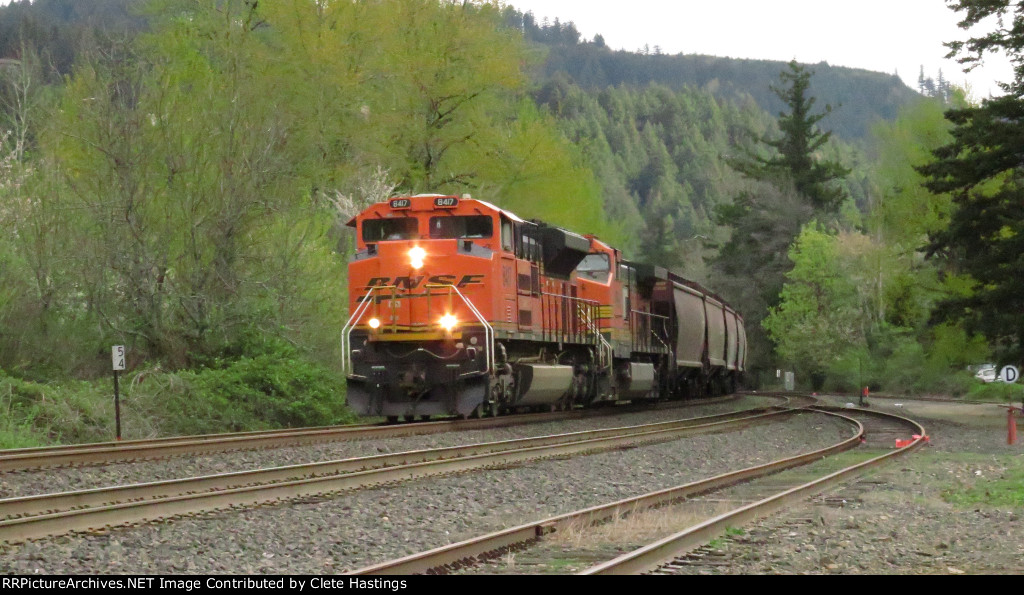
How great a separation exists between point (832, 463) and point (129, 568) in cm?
1047

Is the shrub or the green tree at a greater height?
the green tree

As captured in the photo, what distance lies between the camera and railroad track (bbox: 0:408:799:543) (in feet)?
26.9

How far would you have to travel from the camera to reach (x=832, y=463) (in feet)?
49.1

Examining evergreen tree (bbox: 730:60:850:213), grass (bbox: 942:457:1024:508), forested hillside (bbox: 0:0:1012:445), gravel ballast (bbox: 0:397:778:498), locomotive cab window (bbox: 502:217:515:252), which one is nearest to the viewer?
gravel ballast (bbox: 0:397:778:498)

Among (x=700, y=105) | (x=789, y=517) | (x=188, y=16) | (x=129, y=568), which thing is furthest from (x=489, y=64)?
(x=700, y=105)

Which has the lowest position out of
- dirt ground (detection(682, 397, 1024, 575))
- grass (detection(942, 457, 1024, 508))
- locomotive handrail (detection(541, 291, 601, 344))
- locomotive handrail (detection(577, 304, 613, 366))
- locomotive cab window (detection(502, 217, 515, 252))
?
grass (detection(942, 457, 1024, 508))

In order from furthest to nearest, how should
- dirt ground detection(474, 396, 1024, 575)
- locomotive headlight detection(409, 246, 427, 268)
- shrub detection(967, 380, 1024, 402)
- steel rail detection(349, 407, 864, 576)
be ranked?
shrub detection(967, 380, 1024, 402), locomotive headlight detection(409, 246, 427, 268), dirt ground detection(474, 396, 1024, 575), steel rail detection(349, 407, 864, 576)

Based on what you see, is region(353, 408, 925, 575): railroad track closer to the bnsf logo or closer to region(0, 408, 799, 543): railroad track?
region(0, 408, 799, 543): railroad track

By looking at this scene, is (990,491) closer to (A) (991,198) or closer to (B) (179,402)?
(B) (179,402)

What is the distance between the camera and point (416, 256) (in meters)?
18.5

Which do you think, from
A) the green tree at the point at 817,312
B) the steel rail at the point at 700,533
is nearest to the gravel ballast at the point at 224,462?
the steel rail at the point at 700,533

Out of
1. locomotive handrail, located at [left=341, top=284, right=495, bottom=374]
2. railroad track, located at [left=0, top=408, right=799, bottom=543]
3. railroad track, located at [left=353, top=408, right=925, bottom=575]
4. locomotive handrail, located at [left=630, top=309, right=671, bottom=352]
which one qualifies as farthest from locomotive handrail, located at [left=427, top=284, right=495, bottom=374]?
locomotive handrail, located at [left=630, top=309, right=671, bottom=352]

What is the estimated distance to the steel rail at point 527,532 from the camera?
6.66 m

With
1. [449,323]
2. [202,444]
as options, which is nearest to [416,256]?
[449,323]
